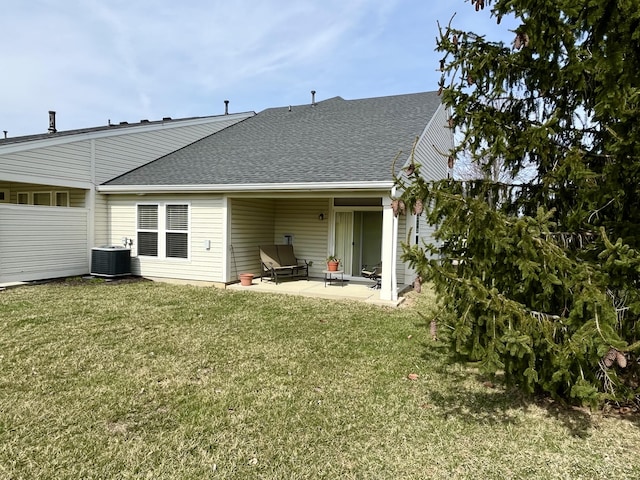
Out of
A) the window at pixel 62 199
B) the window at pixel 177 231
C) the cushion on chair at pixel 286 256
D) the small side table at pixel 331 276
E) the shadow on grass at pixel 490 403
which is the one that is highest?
the window at pixel 62 199

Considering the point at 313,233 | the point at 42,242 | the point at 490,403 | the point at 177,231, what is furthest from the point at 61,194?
the point at 490,403

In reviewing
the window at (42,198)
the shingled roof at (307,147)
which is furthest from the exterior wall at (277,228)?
the window at (42,198)

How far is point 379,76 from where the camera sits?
1691 cm

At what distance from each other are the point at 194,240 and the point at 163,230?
3.32 ft

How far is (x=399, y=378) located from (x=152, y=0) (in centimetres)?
944

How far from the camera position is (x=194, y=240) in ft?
33.7

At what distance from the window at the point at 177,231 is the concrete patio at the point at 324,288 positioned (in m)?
1.71

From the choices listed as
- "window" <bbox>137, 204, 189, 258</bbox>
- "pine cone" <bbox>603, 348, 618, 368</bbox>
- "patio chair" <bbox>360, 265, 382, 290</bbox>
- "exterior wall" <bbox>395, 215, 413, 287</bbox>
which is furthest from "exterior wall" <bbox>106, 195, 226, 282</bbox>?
"pine cone" <bbox>603, 348, 618, 368</bbox>

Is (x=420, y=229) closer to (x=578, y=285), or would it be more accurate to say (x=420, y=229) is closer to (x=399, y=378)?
(x=399, y=378)

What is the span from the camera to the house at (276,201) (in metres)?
9.29

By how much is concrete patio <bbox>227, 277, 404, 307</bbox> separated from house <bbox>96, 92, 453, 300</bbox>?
0.35 metres

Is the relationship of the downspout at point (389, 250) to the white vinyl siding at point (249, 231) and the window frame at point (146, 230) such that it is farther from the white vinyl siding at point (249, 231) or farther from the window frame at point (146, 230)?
the window frame at point (146, 230)

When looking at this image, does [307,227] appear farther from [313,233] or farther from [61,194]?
[61,194]

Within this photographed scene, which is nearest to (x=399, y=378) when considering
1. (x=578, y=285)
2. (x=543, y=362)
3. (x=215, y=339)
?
(x=543, y=362)
